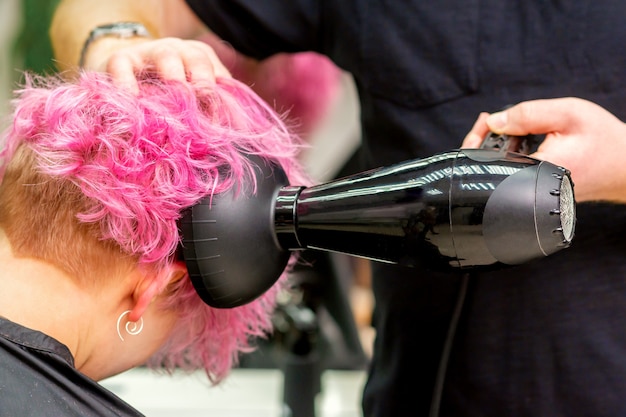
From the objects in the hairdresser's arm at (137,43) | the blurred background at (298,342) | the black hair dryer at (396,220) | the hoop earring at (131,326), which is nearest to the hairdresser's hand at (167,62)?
the hairdresser's arm at (137,43)

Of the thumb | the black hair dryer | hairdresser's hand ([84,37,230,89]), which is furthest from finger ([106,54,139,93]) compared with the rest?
the thumb

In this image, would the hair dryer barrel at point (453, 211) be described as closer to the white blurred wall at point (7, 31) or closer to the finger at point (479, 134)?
the finger at point (479, 134)

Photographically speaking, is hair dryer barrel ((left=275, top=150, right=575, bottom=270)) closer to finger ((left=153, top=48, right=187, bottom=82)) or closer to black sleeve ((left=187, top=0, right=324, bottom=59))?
finger ((left=153, top=48, right=187, bottom=82))

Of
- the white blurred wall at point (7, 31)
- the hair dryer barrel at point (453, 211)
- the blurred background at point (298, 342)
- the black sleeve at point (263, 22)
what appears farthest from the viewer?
the white blurred wall at point (7, 31)

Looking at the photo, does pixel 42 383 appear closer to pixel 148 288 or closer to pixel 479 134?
pixel 148 288

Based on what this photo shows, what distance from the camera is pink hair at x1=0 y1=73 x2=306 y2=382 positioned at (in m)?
0.72

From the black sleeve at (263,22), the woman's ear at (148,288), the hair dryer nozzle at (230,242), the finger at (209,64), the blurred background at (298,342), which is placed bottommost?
the blurred background at (298,342)

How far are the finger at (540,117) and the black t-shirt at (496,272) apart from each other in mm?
176

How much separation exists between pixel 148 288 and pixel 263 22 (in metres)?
0.47

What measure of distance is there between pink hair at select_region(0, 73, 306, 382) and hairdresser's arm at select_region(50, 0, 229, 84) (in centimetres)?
3

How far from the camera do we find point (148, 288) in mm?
769

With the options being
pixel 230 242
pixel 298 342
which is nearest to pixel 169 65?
pixel 230 242

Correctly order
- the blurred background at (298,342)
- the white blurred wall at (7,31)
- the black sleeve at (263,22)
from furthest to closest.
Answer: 1. the white blurred wall at (7,31)
2. the blurred background at (298,342)
3. the black sleeve at (263,22)

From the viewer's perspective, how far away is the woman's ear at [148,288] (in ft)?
2.51
